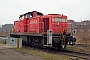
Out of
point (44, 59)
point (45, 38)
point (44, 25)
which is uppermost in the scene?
point (44, 25)

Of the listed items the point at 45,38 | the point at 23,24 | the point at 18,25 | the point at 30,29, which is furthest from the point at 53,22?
the point at 18,25

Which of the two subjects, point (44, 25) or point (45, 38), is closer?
point (45, 38)

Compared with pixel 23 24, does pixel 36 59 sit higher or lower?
lower

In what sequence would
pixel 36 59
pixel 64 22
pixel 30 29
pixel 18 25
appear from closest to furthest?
pixel 36 59 → pixel 64 22 → pixel 30 29 → pixel 18 25

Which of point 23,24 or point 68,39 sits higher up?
point 23,24

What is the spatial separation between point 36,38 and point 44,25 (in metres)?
1.38

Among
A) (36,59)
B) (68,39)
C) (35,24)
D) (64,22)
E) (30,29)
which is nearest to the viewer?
(36,59)

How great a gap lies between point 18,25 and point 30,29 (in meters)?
3.07

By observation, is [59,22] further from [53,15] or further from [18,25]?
[18,25]

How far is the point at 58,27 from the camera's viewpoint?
1497 centimetres

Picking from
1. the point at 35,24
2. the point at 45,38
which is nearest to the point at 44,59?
the point at 45,38

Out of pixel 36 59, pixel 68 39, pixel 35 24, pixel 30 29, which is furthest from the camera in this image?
pixel 30 29

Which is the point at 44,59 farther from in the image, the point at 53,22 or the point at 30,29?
the point at 30,29

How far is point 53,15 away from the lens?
15.0 meters
